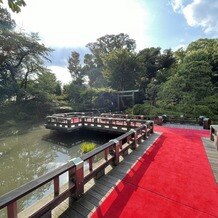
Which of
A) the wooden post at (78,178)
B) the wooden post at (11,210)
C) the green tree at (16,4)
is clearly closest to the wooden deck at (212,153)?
the wooden post at (78,178)

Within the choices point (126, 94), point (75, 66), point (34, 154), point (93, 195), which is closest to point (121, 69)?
point (126, 94)

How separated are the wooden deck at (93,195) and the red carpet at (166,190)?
0.16m

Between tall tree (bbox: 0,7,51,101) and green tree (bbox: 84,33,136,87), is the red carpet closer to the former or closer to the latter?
tall tree (bbox: 0,7,51,101)

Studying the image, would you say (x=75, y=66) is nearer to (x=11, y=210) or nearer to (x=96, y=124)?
(x=96, y=124)

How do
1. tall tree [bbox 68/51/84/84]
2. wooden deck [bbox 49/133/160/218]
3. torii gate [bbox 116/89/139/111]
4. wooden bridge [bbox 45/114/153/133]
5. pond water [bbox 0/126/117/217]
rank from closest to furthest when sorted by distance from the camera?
wooden deck [bbox 49/133/160/218] → pond water [bbox 0/126/117/217] → wooden bridge [bbox 45/114/153/133] → torii gate [bbox 116/89/139/111] → tall tree [bbox 68/51/84/84]

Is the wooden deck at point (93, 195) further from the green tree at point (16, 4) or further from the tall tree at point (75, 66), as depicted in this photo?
the tall tree at point (75, 66)

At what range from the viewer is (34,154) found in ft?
35.1

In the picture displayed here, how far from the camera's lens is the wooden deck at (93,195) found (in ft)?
11.2

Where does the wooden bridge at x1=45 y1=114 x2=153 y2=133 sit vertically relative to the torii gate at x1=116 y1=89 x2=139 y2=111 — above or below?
below

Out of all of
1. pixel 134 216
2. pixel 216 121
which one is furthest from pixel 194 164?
pixel 216 121

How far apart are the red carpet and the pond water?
11.1 ft

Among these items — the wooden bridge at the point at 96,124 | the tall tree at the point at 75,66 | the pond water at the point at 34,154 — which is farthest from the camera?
the tall tree at the point at 75,66

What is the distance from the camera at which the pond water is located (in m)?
7.17

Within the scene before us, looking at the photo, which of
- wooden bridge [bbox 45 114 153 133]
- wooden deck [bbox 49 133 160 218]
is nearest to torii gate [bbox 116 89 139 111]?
wooden bridge [bbox 45 114 153 133]
